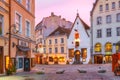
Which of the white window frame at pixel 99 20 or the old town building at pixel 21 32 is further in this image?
the white window frame at pixel 99 20

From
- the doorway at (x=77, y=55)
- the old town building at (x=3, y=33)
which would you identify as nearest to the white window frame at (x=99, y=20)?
the doorway at (x=77, y=55)

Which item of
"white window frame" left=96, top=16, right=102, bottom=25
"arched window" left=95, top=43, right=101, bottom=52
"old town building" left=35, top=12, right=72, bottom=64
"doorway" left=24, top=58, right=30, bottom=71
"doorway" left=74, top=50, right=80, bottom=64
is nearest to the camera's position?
"doorway" left=24, top=58, right=30, bottom=71

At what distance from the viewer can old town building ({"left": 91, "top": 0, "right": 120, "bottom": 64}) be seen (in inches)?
2472

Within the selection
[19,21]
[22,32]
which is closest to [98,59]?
[22,32]

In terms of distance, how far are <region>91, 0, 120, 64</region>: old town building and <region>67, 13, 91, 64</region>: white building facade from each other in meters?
1.88

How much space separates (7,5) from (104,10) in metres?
42.4

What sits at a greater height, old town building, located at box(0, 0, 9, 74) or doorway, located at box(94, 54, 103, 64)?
old town building, located at box(0, 0, 9, 74)

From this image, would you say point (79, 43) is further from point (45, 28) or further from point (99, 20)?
point (45, 28)

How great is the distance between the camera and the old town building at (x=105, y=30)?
62781mm

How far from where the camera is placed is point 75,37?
231ft

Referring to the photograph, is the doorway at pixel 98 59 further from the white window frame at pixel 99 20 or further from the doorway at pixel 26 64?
the doorway at pixel 26 64

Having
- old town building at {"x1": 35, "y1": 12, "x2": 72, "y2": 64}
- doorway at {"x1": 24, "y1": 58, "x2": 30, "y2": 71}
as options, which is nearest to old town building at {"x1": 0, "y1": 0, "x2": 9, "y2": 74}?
doorway at {"x1": 24, "y1": 58, "x2": 30, "y2": 71}

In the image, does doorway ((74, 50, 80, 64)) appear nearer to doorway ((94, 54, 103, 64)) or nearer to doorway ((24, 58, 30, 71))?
doorway ((94, 54, 103, 64))

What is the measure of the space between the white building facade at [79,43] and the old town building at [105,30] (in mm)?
1881
